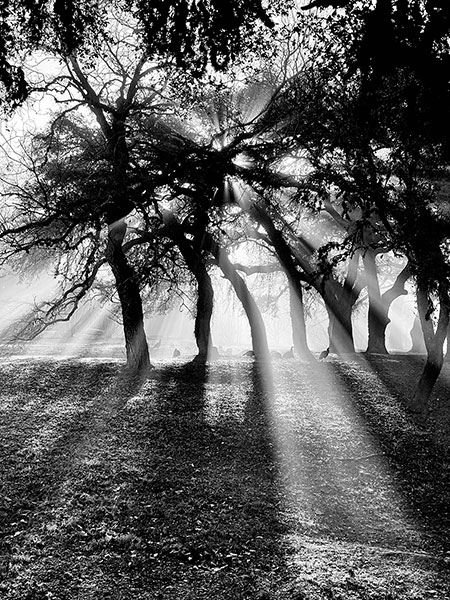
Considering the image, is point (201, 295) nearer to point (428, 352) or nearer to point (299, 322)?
point (299, 322)

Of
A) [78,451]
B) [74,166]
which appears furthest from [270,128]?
[78,451]

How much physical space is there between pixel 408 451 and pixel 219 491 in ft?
12.3

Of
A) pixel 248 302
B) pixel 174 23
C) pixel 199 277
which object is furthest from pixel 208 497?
pixel 248 302

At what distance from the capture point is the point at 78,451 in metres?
8.20

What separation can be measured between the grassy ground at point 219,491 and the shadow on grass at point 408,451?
3 centimetres

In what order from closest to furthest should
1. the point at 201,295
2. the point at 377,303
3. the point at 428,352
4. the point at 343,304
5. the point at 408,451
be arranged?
the point at 408,451 → the point at 428,352 → the point at 201,295 → the point at 343,304 → the point at 377,303

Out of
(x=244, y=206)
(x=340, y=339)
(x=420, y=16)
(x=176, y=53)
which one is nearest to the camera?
(x=420, y=16)

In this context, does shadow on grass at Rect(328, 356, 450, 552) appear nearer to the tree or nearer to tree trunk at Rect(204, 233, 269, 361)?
tree trunk at Rect(204, 233, 269, 361)

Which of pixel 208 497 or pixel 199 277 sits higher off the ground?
pixel 199 277

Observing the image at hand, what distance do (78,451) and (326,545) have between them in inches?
173

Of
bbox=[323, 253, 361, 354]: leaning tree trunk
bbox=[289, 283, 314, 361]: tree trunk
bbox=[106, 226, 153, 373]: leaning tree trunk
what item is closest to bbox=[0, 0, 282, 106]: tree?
bbox=[106, 226, 153, 373]: leaning tree trunk

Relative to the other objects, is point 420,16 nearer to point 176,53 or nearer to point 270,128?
point 176,53

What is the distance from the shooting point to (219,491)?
7.07 metres

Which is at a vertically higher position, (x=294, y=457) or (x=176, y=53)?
(x=176, y=53)
